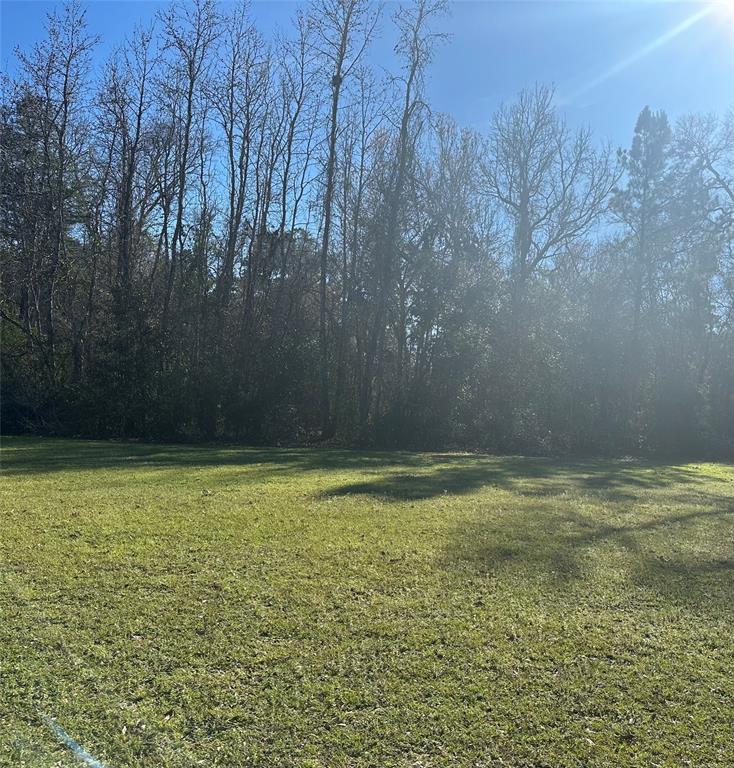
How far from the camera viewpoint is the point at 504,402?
59.5ft

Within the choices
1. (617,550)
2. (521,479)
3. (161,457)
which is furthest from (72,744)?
(161,457)

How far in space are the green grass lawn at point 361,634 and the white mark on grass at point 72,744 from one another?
0.09ft

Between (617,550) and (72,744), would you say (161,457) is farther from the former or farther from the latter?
(72,744)

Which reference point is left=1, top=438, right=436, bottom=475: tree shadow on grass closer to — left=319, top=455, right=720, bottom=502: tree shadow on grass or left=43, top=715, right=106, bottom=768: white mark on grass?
left=319, top=455, right=720, bottom=502: tree shadow on grass

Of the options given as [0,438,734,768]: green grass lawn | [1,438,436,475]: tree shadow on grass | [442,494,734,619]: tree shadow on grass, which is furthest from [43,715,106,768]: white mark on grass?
[1,438,436,475]: tree shadow on grass

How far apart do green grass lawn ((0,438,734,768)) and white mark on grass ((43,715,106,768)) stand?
0.03 m

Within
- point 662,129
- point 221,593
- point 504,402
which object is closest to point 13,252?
point 504,402

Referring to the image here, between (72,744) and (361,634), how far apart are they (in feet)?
5.35

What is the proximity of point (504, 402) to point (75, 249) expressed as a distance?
51.4 feet

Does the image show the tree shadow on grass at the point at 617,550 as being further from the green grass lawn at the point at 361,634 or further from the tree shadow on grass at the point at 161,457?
the tree shadow on grass at the point at 161,457

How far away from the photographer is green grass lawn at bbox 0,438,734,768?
2.57 m

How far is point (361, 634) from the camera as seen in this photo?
141 inches

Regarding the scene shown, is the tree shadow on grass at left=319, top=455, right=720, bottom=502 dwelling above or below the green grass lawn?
above

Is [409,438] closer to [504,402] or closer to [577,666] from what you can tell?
[504,402]
